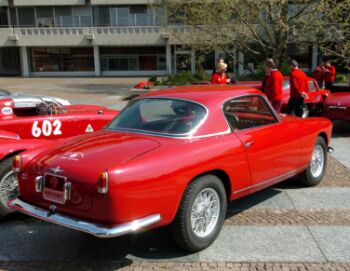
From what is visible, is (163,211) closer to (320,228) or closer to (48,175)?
(48,175)

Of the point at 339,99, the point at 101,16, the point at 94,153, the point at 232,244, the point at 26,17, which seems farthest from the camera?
the point at 26,17

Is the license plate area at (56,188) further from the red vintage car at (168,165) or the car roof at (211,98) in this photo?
the car roof at (211,98)

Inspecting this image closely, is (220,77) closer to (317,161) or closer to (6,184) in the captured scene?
(317,161)

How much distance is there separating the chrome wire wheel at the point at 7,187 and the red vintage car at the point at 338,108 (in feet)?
26.6

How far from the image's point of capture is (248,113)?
536cm

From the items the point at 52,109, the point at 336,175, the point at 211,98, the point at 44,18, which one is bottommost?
the point at 336,175

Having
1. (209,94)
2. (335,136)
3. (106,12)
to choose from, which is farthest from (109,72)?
(209,94)

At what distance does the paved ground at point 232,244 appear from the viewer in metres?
4.04

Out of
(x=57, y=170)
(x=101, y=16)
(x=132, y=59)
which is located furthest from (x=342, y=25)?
(x=101, y=16)

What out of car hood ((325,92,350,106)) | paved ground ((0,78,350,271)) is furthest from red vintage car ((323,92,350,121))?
paved ground ((0,78,350,271))

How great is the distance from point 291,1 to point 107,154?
15750 millimetres

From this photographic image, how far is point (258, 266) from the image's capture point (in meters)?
3.95

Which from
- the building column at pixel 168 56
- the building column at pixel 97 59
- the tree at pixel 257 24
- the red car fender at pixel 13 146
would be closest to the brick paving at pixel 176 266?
the red car fender at pixel 13 146

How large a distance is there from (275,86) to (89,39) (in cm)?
3424
